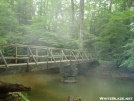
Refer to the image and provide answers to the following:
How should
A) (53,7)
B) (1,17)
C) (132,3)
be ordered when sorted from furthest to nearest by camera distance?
(53,7)
(132,3)
(1,17)

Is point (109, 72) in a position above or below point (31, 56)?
below

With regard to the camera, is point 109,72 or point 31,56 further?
point 109,72

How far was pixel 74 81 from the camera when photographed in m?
11.4

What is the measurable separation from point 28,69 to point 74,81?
18.5ft

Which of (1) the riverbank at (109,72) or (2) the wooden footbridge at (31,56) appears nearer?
(2) the wooden footbridge at (31,56)

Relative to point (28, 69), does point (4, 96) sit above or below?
below

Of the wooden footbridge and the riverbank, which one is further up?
the wooden footbridge

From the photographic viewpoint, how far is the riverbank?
1436 cm

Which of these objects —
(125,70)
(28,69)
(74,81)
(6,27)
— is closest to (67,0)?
(6,27)

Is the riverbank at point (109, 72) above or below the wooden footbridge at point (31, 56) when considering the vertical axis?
below

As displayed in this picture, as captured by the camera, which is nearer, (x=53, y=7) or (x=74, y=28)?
(x=74, y=28)

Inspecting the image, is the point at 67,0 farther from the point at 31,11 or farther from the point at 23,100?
the point at 23,100

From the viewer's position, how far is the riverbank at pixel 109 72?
565 inches

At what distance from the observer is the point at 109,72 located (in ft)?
49.2
